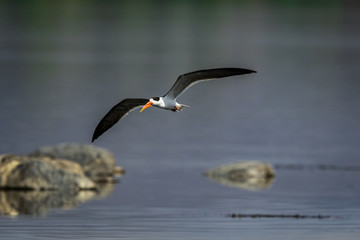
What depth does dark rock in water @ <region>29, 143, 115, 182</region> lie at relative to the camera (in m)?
47.9

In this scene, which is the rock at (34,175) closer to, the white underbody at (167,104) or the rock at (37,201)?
the rock at (37,201)

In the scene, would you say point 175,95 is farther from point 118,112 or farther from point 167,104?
point 118,112

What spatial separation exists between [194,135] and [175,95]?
110ft

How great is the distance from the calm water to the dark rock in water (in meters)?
0.95

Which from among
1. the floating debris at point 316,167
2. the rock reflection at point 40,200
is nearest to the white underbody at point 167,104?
the rock reflection at point 40,200

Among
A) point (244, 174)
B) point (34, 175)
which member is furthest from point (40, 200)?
point (244, 174)

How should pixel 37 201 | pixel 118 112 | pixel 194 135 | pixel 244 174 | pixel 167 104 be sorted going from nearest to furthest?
1. pixel 167 104
2. pixel 118 112
3. pixel 37 201
4. pixel 244 174
5. pixel 194 135

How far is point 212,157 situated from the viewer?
55.3m

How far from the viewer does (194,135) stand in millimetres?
64812

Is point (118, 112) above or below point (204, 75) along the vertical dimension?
below

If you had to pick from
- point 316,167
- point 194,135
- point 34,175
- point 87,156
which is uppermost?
point 194,135

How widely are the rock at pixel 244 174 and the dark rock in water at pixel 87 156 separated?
165 inches

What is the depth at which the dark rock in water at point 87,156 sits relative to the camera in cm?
4791

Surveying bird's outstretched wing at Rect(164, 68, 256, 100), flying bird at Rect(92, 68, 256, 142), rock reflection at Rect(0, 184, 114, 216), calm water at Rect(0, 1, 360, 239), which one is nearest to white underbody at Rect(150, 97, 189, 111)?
flying bird at Rect(92, 68, 256, 142)
